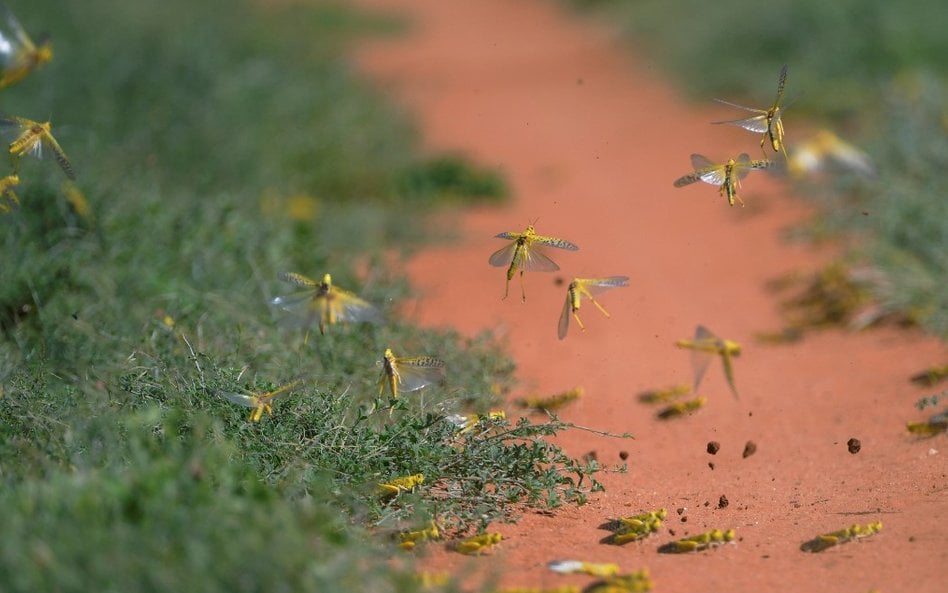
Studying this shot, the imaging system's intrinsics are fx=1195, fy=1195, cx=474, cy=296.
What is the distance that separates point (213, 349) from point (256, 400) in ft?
2.44

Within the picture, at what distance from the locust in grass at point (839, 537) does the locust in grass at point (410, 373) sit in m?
1.13

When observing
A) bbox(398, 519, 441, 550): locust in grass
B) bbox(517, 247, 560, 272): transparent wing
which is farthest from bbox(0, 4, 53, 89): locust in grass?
bbox(398, 519, 441, 550): locust in grass

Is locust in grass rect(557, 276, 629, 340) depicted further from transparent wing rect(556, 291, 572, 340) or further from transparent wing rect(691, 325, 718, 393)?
transparent wing rect(691, 325, 718, 393)

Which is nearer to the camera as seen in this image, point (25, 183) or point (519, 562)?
point (519, 562)

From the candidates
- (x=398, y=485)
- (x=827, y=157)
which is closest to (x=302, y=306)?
(x=398, y=485)

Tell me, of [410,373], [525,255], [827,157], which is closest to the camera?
[410,373]

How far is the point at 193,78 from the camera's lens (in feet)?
24.0

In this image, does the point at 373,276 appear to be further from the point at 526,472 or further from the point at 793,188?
the point at 793,188

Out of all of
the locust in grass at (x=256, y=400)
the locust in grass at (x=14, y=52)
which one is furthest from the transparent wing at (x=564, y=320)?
the locust in grass at (x=14, y=52)

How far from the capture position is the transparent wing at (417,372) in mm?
3502

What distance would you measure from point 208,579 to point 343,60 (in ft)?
27.3

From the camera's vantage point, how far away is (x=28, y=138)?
12.4ft

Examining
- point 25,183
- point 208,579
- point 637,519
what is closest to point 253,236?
point 25,183

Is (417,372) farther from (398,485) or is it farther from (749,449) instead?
(749,449)
